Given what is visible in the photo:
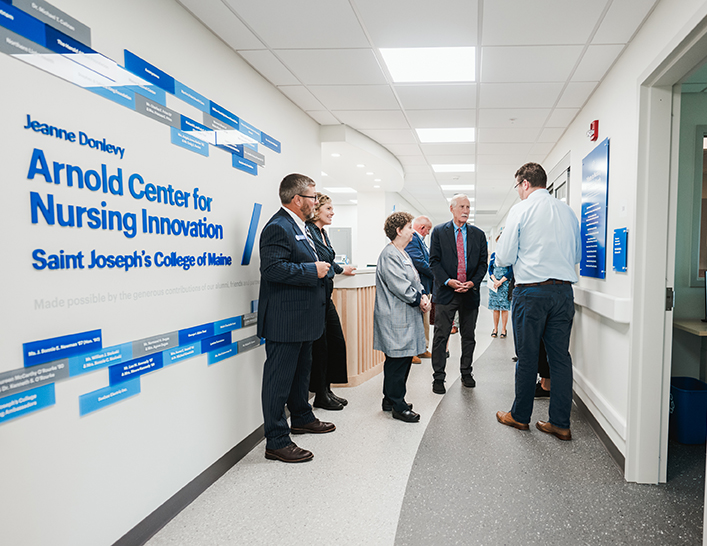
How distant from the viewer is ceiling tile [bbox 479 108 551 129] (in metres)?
3.96

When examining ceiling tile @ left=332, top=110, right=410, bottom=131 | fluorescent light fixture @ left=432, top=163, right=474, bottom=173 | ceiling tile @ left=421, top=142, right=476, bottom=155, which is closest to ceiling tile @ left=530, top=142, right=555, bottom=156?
ceiling tile @ left=421, top=142, right=476, bottom=155

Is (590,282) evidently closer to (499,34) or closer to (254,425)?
(499,34)

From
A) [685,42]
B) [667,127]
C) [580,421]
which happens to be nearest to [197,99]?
[685,42]

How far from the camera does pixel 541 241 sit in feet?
9.52

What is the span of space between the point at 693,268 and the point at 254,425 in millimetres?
3247

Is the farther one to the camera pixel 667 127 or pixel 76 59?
pixel 667 127

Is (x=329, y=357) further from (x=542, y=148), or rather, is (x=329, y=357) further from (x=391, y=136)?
(x=542, y=148)

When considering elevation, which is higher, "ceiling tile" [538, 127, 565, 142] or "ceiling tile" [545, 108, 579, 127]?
"ceiling tile" [538, 127, 565, 142]

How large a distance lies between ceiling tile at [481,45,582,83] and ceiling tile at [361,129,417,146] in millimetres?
1568

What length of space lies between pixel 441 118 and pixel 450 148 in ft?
4.08

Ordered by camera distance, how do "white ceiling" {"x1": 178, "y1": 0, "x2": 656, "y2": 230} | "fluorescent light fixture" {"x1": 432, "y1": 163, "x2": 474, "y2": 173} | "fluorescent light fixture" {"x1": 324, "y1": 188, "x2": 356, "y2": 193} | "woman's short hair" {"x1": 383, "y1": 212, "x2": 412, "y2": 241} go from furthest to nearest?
"fluorescent light fixture" {"x1": 324, "y1": 188, "x2": 356, "y2": 193} < "fluorescent light fixture" {"x1": 432, "y1": 163, "x2": 474, "y2": 173} < "woman's short hair" {"x1": 383, "y1": 212, "x2": 412, "y2": 241} < "white ceiling" {"x1": 178, "y1": 0, "x2": 656, "y2": 230}

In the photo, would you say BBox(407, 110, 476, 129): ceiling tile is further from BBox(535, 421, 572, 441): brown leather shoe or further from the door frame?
BBox(535, 421, 572, 441): brown leather shoe

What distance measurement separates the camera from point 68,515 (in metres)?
1.57

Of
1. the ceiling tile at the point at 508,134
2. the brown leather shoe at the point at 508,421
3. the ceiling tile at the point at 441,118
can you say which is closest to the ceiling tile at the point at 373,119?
the ceiling tile at the point at 441,118
